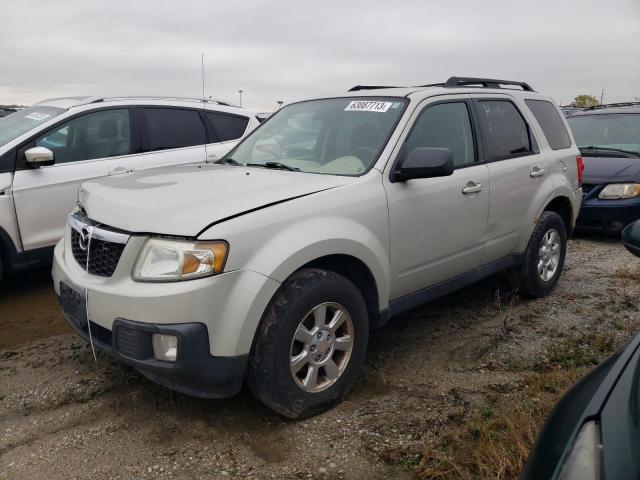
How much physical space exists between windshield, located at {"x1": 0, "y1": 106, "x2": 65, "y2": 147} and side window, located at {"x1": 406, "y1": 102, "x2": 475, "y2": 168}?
3.31 metres

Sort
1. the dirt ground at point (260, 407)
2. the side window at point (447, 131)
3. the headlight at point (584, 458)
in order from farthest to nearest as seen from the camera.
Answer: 1. the side window at point (447, 131)
2. the dirt ground at point (260, 407)
3. the headlight at point (584, 458)

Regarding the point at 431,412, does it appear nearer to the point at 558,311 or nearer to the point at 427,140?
the point at 427,140

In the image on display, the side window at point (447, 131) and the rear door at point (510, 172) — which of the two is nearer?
the side window at point (447, 131)

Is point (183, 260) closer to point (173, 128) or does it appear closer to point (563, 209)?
point (173, 128)

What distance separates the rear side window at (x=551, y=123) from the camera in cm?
483

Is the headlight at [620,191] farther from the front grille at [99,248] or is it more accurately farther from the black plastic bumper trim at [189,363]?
the front grille at [99,248]

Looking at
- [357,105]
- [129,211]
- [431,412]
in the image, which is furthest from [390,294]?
[129,211]

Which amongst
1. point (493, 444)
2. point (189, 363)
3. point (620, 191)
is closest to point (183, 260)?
point (189, 363)

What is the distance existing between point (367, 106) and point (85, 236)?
6.37ft

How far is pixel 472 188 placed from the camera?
380 centimetres

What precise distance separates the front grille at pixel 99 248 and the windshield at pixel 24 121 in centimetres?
228

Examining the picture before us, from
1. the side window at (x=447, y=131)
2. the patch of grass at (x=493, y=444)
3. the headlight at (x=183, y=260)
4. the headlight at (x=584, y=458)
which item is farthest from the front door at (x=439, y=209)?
the headlight at (x=584, y=458)

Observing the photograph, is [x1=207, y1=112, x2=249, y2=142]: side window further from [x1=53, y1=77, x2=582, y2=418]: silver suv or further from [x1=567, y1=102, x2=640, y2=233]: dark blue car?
[x1=567, y1=102, x2=640, y2=233]: dark blue car

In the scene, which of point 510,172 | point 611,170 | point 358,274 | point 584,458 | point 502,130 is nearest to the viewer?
point 584,458
